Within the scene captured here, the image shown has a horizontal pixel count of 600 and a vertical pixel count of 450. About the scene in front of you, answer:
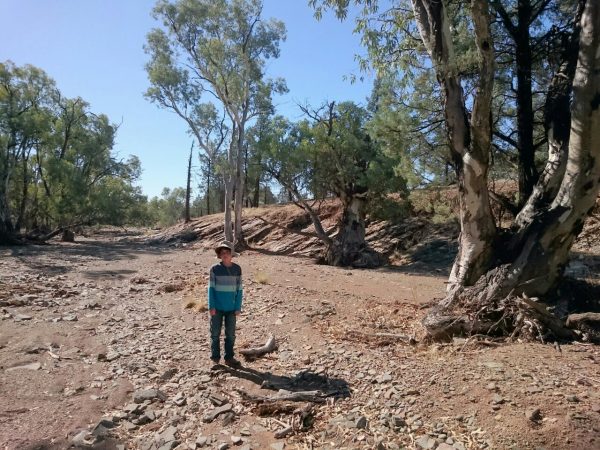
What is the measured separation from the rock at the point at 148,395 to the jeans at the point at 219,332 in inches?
38.1

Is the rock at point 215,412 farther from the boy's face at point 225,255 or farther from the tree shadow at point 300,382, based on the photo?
the boy's face at point 225,255

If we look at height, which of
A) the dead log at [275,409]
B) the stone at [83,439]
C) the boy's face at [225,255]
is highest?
the boy's face at [225,255]

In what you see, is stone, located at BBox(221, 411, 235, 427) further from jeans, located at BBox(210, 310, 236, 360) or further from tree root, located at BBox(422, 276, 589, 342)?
tree root, located at BBox(422, 276, 589, 342)

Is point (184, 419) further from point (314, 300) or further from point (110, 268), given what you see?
point (110, 268)

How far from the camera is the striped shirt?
223 inches

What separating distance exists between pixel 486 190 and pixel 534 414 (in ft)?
12.2

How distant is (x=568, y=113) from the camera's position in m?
6.46

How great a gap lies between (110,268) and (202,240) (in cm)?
1371

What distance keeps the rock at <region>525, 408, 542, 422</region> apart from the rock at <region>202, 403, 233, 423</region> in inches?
111

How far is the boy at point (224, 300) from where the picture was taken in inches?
224

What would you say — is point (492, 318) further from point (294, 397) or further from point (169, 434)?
point (169, 434)

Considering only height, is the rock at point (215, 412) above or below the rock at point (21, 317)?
below

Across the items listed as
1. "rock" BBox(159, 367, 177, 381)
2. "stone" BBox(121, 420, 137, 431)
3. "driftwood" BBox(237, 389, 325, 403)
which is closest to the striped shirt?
"rock" BBox(159, 367, 177, 381)

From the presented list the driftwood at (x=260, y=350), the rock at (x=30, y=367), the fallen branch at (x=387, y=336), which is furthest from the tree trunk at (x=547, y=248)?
the rock at (x=30, y=367)
